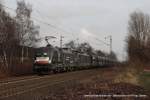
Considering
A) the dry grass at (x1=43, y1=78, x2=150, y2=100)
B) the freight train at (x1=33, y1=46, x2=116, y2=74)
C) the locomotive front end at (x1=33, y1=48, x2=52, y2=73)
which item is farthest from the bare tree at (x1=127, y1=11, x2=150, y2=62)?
the dry grass at (x1=43, y1=78, x2=150, y2=100)

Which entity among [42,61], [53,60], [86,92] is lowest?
[86,92]

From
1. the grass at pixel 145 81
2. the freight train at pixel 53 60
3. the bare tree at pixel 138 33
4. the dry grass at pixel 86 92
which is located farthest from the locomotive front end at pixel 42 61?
the bare tree at pixel 138 33

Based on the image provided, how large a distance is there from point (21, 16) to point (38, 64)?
17.7 metres

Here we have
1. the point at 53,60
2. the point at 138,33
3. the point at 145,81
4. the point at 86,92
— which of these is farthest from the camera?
the point at 138,33

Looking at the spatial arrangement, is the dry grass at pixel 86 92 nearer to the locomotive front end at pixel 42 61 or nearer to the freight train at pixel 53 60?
the locomotive front end at pixel 42 61

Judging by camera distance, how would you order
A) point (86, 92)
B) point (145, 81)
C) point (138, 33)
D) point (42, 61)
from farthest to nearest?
point (138, 33)
point (42, 61)
point (145, 81)
point (86, 92)

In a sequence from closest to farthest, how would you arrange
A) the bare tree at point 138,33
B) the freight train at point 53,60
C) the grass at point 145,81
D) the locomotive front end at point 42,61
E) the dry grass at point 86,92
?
the dry grass at point 86,92, the grass at point 145,81, the locomotive front end at point 42,61, the freight train at point 53,60, the bare tree at point 138,33

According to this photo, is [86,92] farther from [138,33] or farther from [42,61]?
[138,33]

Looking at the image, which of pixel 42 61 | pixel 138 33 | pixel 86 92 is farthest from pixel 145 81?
pixel 138 33

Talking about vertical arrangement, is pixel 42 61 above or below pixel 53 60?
below

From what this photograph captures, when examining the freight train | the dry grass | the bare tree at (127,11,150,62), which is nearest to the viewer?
the dry grass

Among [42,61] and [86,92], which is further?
[42,61]

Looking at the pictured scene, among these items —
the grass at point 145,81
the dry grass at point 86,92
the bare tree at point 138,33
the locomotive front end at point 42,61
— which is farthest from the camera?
the bare tree at point 138,33

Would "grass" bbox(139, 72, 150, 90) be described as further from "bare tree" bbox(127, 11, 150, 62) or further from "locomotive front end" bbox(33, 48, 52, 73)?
"bare tree" bbox(127, 11, 150, 62)
